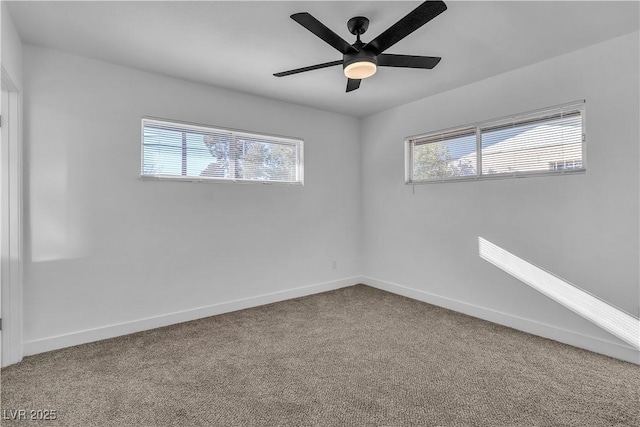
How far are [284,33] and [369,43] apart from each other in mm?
762

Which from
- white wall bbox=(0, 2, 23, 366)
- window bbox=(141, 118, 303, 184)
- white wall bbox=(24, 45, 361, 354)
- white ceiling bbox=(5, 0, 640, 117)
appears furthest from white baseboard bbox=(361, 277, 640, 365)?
white wall bbox=(0, 2, 23, 366)

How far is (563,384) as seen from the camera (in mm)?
2111

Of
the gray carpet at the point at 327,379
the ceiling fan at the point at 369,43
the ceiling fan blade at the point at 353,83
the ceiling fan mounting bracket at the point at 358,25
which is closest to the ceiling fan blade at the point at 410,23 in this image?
the ceiling fan at the point at 369,43

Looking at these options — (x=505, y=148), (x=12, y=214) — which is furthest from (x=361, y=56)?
(x=12, y=214)

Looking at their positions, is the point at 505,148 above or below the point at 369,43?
below

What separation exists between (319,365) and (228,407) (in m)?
0.73

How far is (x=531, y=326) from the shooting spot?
9.71ft

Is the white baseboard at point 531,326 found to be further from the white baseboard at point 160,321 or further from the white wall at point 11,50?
the white wall at point 11,50

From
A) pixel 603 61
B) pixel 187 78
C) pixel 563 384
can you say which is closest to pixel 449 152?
pixel 603 61

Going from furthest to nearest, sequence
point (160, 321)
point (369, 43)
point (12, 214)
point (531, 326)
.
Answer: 1. point (160, 321)
2. point (531, 326)
3. point (12, 214)
4. point (369, 43)

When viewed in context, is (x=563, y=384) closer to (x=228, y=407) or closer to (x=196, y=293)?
(x=228, y=407)

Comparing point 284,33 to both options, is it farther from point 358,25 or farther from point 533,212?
point 533,212

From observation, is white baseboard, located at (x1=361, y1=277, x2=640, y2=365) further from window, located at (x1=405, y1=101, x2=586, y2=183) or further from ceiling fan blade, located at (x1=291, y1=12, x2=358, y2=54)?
ceiling fan blade, located at (x1=291, y1=12, x2=358, y2=54)

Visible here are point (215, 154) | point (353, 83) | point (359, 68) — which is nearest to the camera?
point (359, 68)
